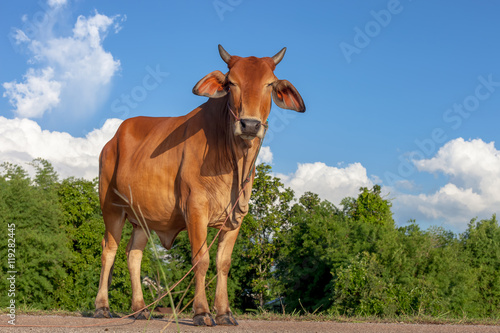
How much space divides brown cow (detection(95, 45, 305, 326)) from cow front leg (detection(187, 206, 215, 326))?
0.01m

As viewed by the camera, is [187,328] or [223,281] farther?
[223,281]

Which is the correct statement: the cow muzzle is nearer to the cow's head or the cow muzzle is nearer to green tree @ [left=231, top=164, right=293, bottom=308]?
the cow's head

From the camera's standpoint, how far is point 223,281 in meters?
7.27

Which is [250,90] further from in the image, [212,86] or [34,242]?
[34,242]

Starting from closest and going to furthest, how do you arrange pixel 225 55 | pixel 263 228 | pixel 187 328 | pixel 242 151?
pixel 187 328
pixel 242 151
pixel 225 55
pixel 263 228

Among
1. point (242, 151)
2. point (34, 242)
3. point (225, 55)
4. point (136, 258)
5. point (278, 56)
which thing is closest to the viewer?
point (242, 151)

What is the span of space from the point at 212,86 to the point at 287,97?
42.9 inches

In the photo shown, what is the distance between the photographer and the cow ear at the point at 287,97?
7207mm

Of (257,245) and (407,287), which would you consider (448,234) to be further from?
(407,287)

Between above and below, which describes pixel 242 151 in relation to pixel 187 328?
above

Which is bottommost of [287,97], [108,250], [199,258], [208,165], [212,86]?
[199,258]

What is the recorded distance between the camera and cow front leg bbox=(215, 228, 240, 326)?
23.3ft

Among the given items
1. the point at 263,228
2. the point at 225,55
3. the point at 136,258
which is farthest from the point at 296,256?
the point at 225,55

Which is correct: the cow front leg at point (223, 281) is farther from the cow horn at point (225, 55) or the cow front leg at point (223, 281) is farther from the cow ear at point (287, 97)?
the cow horn at point (225, 55)
